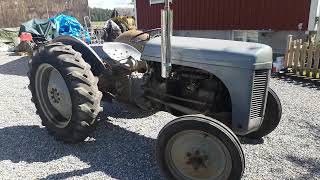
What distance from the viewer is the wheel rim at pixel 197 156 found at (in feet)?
9.65

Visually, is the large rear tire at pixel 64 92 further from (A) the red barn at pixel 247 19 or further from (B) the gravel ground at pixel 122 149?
(A) the red barn at pixel 247 19

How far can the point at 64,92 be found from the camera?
4.14 m

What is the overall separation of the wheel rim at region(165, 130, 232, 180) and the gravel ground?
0.37m

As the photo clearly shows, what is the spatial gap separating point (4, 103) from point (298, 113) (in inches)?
204

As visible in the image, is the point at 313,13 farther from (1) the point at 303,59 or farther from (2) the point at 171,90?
(2) the point at 171,90

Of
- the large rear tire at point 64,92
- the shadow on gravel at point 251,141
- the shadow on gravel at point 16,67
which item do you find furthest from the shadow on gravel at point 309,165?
the shadow on gravel at point 16,67

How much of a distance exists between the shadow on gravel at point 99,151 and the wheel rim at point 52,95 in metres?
0.32

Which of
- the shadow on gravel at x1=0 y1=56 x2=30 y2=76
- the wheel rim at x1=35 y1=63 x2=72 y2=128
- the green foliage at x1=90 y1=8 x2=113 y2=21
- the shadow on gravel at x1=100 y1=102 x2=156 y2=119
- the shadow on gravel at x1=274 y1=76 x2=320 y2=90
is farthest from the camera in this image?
the green foliage at x1=90 y1=8 x2=113 y2=21

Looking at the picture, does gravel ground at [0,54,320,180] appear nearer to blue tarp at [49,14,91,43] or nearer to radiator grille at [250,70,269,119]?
radiator grille at [250,70,269,119]

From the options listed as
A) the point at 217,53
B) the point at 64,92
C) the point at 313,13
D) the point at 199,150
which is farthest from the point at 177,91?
the point at 313,13

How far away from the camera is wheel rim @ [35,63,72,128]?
417 centimetres

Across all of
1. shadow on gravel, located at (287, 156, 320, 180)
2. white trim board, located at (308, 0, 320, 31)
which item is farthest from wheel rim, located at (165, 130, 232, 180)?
white trim board, located at (308, 0, 320, 31)

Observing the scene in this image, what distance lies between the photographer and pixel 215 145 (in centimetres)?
295

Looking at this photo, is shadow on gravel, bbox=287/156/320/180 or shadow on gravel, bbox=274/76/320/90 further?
shadow on gravel, bbox=274/76/320/90
